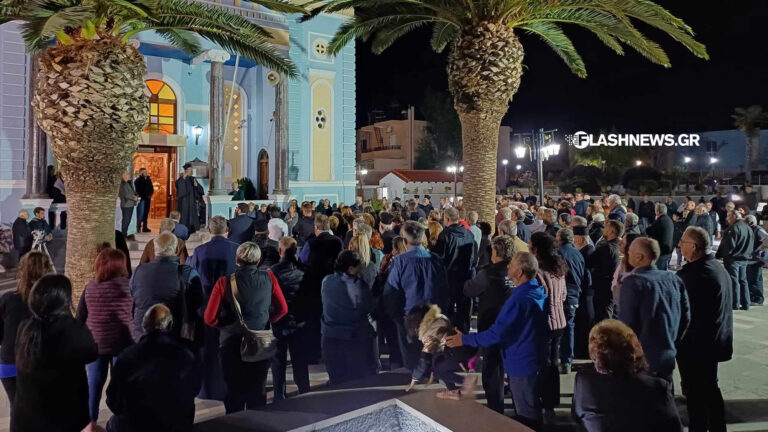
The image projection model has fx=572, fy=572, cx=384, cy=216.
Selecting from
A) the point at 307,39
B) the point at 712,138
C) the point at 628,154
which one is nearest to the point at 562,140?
the point at 628,154

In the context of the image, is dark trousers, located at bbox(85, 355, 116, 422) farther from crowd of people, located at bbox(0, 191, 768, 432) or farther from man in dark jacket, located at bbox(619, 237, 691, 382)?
man in dark jacket, located at bbox(619, 237, 691, 382)

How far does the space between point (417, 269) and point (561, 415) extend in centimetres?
190

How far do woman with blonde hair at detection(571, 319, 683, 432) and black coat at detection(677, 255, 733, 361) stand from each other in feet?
6.26

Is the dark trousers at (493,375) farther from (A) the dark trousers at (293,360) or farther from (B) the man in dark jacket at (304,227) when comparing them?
(B) the man in dark jacket at (304,227)

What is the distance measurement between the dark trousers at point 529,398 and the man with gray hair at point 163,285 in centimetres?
280

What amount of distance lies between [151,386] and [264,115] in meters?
17.9

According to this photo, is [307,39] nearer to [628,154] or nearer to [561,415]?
[561,415]

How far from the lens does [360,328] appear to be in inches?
208

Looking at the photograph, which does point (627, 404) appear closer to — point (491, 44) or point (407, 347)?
point (407, 347)

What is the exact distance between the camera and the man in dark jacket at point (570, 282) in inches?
242

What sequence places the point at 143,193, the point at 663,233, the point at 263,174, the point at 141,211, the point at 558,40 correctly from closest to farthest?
1. the point at 663,233
2. the point at 558,40
3. the point at 143,193
4. the point at 141,211
5. the point at 263,174

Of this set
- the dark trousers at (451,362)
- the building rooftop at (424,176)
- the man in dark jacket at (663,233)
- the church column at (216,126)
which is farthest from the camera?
the building rooftop at (424,176)

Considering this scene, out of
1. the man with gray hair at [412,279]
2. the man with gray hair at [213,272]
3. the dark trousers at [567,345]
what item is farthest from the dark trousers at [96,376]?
the dark trousers at [567,345]

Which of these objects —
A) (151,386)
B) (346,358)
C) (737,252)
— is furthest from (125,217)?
(737,252)
